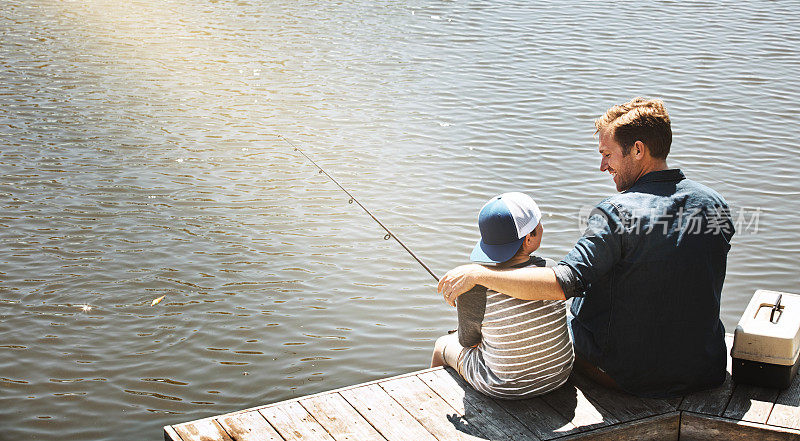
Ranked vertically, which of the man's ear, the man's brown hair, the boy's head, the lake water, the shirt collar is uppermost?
the man's brown hair

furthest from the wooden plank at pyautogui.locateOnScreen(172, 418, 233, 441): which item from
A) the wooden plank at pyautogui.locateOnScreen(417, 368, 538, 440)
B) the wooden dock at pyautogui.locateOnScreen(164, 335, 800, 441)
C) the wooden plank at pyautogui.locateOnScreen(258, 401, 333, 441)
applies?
the wooden plank at pyautogui.locateOnScreen(417, 368, 538, 440)

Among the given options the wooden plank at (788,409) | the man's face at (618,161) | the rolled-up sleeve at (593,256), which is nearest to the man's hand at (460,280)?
the rolled-up sleeve at (593,256)

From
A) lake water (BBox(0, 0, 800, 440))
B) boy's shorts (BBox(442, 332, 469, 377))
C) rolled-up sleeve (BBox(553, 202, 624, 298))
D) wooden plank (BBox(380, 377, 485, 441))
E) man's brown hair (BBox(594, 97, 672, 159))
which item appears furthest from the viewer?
lake water (BBox(0, 0, 800, 440))

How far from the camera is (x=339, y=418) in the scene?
3062mm

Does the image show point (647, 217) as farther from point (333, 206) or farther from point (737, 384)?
point (333, 206)

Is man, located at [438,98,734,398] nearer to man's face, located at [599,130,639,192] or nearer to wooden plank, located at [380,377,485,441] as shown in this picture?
man's face, located at [599,130,639,192]

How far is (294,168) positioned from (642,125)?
410 cm

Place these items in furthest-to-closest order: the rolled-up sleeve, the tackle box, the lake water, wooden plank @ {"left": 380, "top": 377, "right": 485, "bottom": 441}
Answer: the lake water, the tackle box, wooden plank @ {"left": 380, "top": 377, "right": 485, "bottom": 441}, the rolled-up sleeve

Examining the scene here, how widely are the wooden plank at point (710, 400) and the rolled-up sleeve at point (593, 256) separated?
62 cm

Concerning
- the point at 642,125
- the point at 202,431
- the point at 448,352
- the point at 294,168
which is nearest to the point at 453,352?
the point at 448,352

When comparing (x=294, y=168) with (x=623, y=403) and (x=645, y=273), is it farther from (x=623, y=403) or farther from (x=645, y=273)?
(x=645, y=273)

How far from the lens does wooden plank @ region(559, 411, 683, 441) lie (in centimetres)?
293

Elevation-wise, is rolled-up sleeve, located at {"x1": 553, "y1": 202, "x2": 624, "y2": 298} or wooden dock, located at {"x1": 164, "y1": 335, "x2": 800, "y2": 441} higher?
rolled-up sleeve, located at {"x1": 553, "y1": 202, "x2": 624, "y2": 298}

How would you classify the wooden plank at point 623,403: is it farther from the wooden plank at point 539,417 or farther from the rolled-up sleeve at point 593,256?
the rolled-up sleeve at point 593,256
